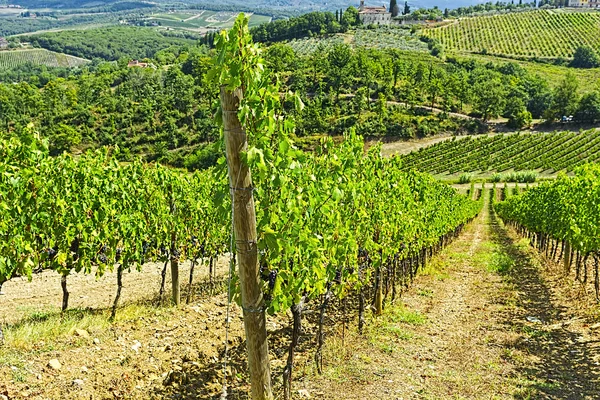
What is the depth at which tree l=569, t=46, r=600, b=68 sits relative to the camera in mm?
130125

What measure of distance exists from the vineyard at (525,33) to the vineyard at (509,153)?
249 ft

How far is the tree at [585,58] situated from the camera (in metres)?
130

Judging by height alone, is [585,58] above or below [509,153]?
above

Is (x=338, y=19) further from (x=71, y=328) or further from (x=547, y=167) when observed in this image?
(x=71, y=328)

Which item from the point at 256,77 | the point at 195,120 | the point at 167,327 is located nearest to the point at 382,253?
the point at 167,327

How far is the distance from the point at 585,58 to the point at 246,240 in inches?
6108

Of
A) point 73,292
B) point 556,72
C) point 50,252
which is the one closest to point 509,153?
point 73,292

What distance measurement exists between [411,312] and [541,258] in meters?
13.1

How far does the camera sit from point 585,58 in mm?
130500

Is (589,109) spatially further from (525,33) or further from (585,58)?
(525,33)

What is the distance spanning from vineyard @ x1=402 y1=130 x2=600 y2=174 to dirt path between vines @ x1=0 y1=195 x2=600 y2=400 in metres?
53.0

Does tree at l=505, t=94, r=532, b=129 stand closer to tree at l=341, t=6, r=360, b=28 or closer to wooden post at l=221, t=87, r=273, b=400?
tree at l=341, t=6, r=360, b=28

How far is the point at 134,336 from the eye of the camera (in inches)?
322

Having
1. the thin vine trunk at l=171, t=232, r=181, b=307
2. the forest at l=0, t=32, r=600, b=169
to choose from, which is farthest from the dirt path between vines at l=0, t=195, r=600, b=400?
the forest at l=0, t=32, r=600, b=169
